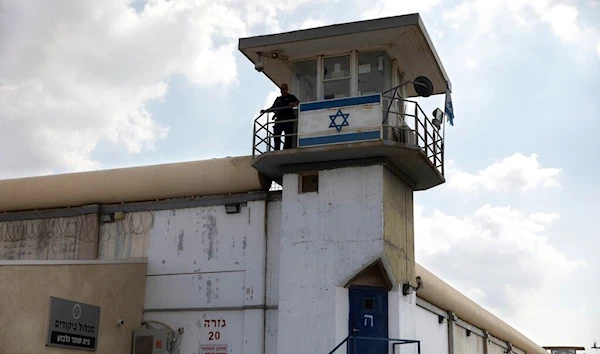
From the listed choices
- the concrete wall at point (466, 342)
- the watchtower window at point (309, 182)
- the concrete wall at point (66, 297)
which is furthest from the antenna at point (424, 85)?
the concrete wall at point (466, 342)

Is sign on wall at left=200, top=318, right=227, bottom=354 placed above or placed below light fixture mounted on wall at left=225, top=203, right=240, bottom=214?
below

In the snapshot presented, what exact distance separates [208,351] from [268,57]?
663 cm

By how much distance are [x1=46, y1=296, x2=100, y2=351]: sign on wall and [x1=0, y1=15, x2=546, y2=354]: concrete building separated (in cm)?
4

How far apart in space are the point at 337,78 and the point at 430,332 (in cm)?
811

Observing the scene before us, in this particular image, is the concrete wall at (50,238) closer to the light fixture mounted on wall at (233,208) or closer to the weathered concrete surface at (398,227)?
the light fixture mounted on wall at (233,208)

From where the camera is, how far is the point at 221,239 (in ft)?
61.7

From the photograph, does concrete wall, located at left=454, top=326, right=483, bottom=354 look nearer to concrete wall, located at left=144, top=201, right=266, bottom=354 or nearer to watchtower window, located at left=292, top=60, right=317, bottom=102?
concrete wall, located at left=144, top=201, right=266, bottom=354

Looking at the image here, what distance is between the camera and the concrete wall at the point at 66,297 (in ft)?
50.6

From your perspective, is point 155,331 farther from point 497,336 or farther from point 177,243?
point 497,336

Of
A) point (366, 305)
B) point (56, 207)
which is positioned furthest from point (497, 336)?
point (56, 207)

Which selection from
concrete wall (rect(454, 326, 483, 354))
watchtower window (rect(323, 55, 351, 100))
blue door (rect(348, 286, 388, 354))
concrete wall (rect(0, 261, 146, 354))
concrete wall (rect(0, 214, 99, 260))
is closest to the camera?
concrete wall (rect(0, 261, 146, 354))

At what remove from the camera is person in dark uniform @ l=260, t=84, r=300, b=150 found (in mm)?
17969

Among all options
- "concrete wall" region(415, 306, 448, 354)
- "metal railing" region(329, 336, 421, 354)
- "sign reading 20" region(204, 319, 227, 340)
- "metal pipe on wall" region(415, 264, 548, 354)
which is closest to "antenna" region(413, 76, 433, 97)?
"metal pipe on wall" region(415, 264, 548, 354)

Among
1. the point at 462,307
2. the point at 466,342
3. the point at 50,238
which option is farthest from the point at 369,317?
the point at 466,342
